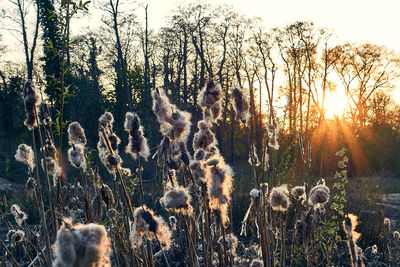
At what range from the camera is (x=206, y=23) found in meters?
25.3

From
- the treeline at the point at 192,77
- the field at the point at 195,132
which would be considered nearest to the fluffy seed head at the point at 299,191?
the field at the point at 195,132

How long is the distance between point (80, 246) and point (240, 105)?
52.1 inches

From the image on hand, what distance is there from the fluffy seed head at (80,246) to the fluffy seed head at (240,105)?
1.22 meters

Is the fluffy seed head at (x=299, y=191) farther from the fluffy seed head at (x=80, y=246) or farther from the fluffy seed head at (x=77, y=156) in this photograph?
the fluffy seed head at (x=80, y=246)

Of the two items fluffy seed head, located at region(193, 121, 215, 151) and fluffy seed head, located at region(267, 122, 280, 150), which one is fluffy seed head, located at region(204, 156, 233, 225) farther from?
fluffy seed head, located at region(267, 122, 280, 150)

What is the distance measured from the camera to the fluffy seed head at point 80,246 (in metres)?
0.71

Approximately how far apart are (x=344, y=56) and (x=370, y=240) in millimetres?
27560

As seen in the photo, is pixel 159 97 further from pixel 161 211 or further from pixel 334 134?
pixel 334 134

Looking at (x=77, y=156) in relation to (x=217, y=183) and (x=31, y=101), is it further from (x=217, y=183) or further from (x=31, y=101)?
(x=217, y=183)

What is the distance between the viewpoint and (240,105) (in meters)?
1.92

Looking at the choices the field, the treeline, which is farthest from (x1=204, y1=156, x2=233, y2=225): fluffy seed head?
the treeline

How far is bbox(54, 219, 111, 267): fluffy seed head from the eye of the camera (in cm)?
71

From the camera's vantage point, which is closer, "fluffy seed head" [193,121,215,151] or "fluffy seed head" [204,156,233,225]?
"fluffy seed head" [204,156,233,225]

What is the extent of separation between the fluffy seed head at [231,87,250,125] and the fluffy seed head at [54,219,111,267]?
1.22 meters
